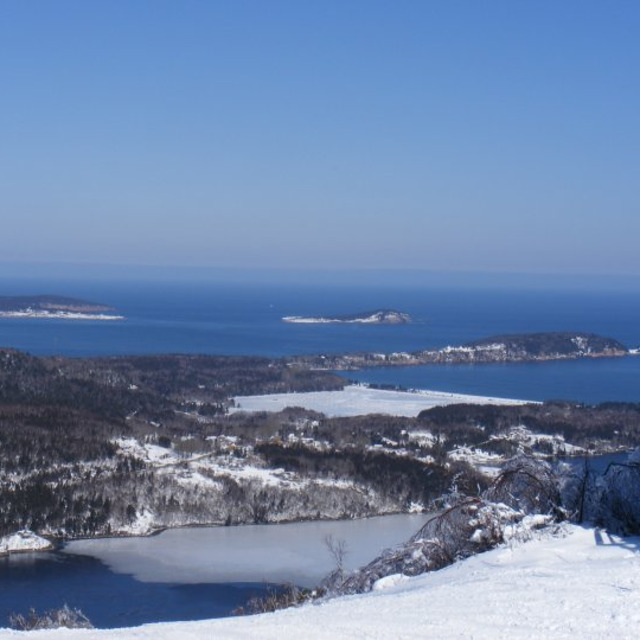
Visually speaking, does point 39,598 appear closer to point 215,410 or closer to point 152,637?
point 152,637

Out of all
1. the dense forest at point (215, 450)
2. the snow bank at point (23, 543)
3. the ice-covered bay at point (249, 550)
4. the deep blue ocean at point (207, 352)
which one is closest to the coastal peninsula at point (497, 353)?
the deep blue ocean at point (207, 352)

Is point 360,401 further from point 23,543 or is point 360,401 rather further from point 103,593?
point 103,593

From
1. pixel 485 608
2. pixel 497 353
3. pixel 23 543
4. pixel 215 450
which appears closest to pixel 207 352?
pixel 497 353

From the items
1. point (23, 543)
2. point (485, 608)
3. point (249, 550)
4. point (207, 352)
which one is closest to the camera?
point (485, 608)

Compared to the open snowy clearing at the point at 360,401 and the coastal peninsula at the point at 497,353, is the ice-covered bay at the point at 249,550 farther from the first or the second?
the coastal peninsula at the point at 497,353

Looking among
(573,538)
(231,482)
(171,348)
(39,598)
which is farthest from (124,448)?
(171,348)

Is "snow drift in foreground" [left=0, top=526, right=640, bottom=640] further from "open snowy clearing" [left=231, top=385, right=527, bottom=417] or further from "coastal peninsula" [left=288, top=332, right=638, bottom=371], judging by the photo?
"coastal peninsula" [left=288, top=332, right=638, bottom=371]
